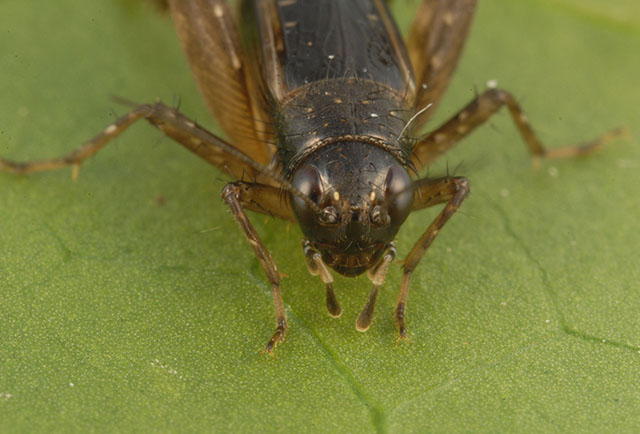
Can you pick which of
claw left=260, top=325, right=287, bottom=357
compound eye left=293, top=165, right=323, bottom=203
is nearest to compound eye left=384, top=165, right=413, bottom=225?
compound eye left=293, top=165, right=323, bottom=203

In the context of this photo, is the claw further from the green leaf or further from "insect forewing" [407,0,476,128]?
"insect forewing" [407,0,476,128]

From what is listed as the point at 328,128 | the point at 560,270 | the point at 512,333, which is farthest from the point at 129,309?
the point at 560,270

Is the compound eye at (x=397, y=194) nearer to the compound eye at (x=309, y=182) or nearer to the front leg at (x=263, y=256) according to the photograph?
the compound eye at (x=309, y=182)

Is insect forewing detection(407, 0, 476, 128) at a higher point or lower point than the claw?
higher

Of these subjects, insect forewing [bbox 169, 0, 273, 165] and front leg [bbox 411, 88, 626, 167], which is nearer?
front leg [bbox 411, 88, 626, 167]

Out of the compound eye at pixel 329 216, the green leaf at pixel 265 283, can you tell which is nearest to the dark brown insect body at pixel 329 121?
the compound eye at pixel 329 216

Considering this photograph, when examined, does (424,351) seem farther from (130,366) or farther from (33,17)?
(33,17)
